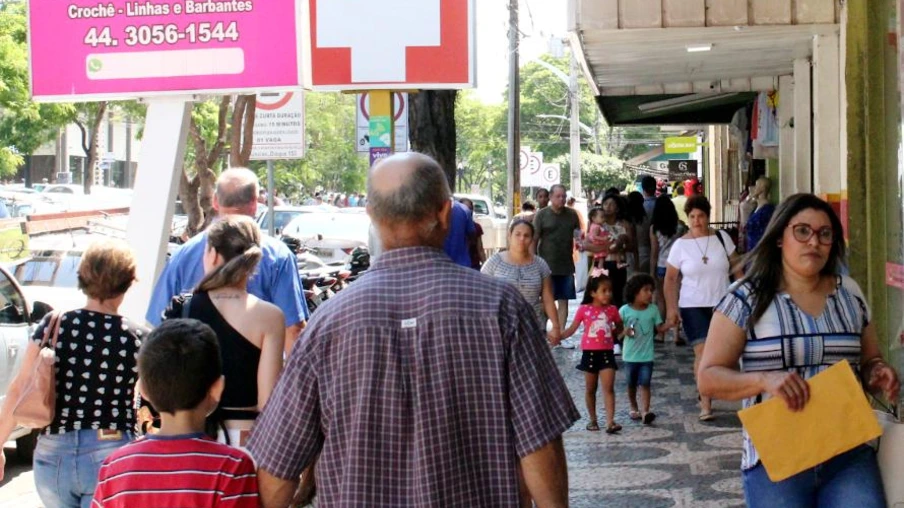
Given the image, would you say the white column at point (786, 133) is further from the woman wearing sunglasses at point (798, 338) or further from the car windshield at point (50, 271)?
the woman wearing sunglasses at point (798, 338)

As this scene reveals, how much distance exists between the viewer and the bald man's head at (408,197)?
11.2ft

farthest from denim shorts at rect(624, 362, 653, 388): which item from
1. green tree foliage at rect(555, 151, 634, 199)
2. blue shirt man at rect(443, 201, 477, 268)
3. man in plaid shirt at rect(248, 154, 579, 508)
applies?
green tree foliage at rect(555, 151, 634, 199)

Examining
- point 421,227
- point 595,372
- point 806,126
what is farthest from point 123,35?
point 806,126

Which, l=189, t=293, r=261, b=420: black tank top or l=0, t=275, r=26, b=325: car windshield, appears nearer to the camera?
l=189, t=293, r=261, b=420: black tank top

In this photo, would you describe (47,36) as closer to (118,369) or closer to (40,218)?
(118,369)

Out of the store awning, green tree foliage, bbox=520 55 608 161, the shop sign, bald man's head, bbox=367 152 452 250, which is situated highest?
green tree foliage, bbox=520 55 608 161

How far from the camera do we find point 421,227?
3.42m

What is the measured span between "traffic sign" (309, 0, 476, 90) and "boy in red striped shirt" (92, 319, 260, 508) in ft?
15.6

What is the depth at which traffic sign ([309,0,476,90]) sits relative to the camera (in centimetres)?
818

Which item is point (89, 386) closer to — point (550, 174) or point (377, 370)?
point (377, 370)

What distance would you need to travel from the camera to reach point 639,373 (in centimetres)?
1025

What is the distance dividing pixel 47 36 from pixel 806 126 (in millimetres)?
7138

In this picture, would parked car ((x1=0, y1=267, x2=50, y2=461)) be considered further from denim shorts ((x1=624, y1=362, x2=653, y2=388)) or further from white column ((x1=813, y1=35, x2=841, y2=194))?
white column ((x1=813, y1=35, x2=841, y2=194))

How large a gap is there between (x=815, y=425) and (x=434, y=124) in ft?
28.9
